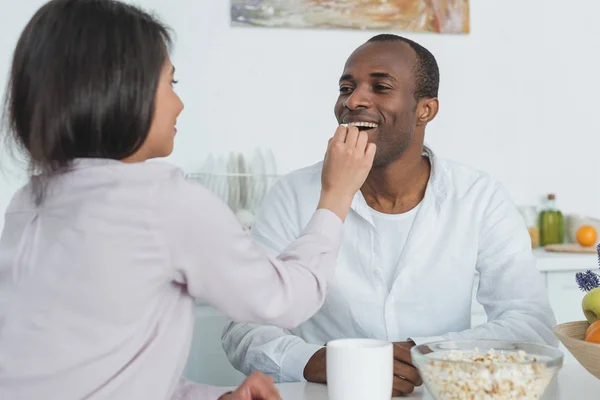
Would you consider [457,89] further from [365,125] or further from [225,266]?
[225,266]

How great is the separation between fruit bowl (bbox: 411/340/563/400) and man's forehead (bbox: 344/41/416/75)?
887mm

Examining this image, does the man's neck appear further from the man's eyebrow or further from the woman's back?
the woman's back

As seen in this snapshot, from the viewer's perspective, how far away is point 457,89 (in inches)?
127

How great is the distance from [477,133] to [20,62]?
254 centimetres

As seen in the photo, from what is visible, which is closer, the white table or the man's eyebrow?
the white table

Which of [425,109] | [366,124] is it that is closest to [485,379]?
[366,124]

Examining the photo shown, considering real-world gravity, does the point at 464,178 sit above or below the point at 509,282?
above

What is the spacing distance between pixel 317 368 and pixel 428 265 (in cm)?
53

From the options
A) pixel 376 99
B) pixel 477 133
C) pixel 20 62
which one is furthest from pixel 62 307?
pixel 477 133

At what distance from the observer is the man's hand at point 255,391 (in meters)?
1.07

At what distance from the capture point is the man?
5.74 feet

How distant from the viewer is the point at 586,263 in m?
2.79

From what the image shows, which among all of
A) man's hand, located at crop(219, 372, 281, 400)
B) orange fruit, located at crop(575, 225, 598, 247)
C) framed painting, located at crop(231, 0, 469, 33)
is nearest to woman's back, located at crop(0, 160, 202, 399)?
man's hand, located at crop(219, 372, 281, 400)

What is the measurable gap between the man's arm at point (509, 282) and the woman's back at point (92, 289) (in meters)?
0.82
